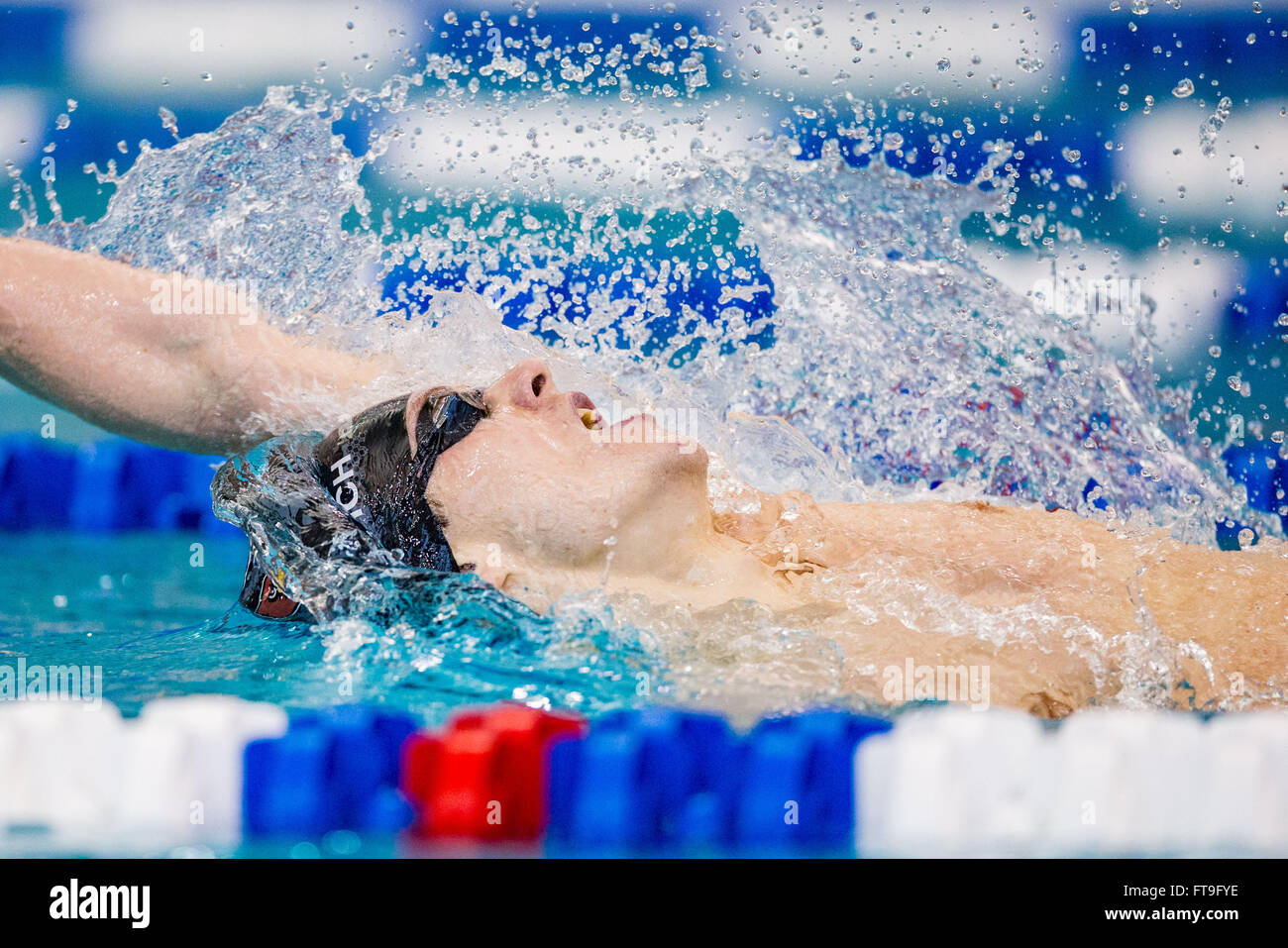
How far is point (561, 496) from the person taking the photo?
5.11ft

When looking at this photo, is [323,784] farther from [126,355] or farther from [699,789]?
[126,355]

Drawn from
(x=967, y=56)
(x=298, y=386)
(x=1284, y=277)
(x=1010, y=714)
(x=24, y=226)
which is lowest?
(x=1010, y=714)

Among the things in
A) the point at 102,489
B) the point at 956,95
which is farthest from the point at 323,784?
the point at 956,95

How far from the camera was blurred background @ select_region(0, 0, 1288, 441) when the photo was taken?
4613mm

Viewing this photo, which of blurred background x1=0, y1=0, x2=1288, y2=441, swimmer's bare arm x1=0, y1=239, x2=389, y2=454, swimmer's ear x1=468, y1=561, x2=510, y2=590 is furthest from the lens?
blurred background x1=0, y1=0, x2=1288, y2=441

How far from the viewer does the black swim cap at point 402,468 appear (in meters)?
1.56

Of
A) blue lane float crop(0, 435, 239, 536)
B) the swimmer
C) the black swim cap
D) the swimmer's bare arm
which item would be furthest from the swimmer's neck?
blue lane float crop(0, 435, 239, 536)

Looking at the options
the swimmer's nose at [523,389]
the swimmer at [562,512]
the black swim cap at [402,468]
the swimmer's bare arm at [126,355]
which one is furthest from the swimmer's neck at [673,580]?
the swimmer's bare arm at [126,355]

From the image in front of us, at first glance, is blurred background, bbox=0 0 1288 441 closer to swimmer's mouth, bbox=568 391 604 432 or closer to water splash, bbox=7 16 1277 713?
water splash, bbox=7 16 1277 713
